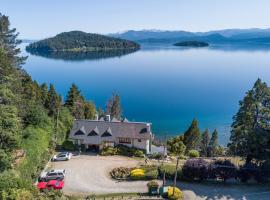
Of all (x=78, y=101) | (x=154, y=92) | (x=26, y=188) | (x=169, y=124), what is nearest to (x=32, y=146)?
(x=26, y=188)

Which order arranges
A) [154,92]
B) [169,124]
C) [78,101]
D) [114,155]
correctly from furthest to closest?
[154,92]
[169,124]
[78,101]
[114,155]

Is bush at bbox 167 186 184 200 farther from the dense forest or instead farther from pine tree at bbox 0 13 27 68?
pine tree at bbox 0 13 27 68

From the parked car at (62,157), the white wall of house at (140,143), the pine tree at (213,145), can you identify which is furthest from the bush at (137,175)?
the pine tree at (213,145)

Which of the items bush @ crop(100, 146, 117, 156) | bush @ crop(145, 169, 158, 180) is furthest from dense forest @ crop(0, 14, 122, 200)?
bush @ crop(145, 169, 158, 180)

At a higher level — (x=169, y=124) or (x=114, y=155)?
(x=114, y=155)

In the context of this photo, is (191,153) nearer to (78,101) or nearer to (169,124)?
(78,101)

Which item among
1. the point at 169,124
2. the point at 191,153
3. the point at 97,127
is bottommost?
the point at 169,124

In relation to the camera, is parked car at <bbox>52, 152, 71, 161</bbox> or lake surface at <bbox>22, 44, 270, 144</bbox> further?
lake surface at <bbox>22, 44, 270, 144</bbox>

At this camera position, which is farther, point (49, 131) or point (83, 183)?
point (49, 131)
